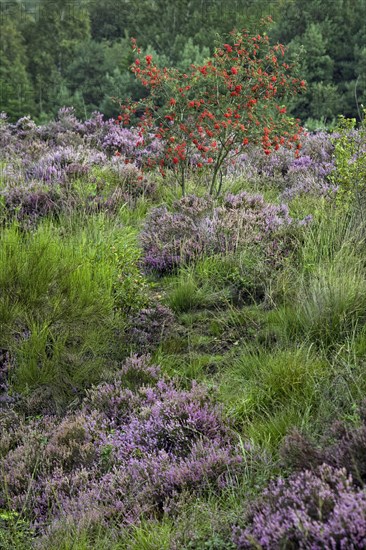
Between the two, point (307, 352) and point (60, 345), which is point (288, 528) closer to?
point (307, 352)

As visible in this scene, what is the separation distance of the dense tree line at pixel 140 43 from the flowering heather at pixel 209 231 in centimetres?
1153

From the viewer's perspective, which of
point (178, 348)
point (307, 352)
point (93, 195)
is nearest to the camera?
point (307, 352)

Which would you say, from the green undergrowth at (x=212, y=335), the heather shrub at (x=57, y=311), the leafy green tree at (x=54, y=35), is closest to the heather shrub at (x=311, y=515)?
the green undergrowth at (x=212, y=335)

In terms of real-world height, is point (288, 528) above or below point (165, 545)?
above

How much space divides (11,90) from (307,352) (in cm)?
3864

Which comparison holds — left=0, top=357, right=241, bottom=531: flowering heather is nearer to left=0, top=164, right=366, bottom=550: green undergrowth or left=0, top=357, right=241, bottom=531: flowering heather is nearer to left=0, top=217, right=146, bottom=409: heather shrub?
left=0, top=164, right=366, bottom=550: green undergrowth

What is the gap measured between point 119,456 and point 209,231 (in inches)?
129

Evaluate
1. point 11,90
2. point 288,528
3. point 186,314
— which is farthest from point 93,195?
point 11,90

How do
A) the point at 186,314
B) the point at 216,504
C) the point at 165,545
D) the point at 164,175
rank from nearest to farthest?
the point at 165,545, the point at 216,504, the point at 186,314, the point at 164,175

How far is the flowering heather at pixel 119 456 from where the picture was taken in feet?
9.43

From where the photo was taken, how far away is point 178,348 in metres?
4.61

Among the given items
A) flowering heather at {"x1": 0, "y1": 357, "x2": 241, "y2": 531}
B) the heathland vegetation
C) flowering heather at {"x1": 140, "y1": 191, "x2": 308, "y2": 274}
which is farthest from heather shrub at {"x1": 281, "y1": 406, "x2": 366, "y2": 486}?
flowering heather at {"x1": 140, "y1": 191, "x2": 308, "y2": 274}

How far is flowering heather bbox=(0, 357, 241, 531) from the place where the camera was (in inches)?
113

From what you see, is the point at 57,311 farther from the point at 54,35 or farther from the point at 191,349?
the point at 54,35
